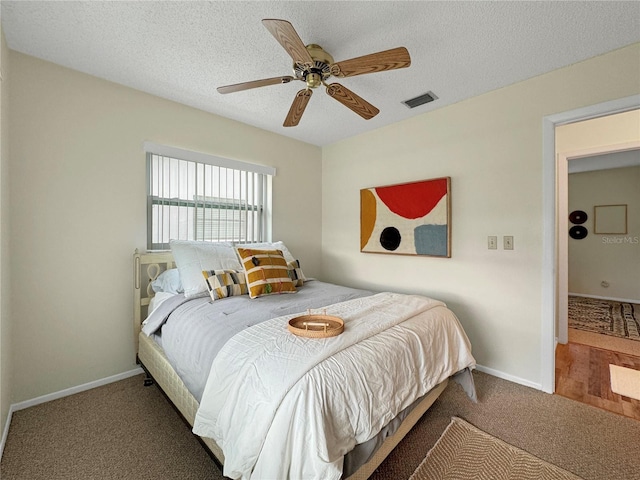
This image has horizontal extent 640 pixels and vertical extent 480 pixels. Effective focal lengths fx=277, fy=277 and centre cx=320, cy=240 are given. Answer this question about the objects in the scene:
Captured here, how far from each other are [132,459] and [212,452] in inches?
21.0

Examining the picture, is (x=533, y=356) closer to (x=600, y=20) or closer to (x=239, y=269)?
(x=600, y=20)

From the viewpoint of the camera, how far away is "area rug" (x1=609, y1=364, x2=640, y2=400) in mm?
2117

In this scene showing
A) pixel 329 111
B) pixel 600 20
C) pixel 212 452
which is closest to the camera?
pixel 212 452

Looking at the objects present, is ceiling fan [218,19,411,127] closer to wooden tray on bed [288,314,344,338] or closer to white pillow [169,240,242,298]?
white pillow [169,240,242,298]

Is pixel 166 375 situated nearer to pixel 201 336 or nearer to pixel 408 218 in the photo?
pixel 201 336

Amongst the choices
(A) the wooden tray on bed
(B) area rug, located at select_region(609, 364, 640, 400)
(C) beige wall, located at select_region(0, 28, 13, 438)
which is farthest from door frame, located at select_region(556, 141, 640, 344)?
(C) beige wall, located at select_region(0, 28, 13, 438)

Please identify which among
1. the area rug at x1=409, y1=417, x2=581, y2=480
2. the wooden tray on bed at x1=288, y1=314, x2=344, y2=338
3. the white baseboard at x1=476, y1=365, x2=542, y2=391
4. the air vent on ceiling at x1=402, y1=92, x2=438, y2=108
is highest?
the air vent on ceiling at x1=402, y1=92, x2=438, y2=108

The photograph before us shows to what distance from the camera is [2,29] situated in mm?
1662

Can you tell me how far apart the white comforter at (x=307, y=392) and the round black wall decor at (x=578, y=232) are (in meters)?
5.75

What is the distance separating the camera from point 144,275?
7.93ft

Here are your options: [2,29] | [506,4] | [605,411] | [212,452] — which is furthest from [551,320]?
[2,29]

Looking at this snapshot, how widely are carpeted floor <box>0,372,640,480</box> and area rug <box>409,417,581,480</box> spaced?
0.06 metres

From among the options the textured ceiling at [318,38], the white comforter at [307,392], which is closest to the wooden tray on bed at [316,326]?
the white comforter at [307,392]

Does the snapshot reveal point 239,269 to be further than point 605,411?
Yes
